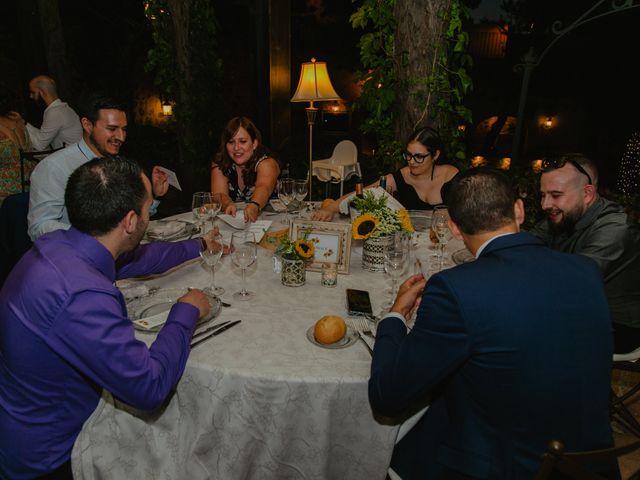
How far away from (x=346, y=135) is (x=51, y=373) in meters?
16.5

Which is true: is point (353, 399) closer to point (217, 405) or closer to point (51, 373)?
point (217, 405)

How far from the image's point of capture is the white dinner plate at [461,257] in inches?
85.3

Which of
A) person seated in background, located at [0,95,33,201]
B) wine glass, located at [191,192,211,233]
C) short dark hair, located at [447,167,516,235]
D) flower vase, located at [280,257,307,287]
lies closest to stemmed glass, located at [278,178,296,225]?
wine glass, located at [191,192,211,233]

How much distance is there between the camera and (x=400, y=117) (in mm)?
4480

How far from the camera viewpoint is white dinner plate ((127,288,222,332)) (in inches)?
60.7

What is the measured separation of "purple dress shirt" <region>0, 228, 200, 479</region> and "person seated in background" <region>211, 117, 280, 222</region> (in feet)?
6.69

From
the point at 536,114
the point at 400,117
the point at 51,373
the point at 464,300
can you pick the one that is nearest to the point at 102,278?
the point at 51,373

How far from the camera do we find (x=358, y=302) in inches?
67.3

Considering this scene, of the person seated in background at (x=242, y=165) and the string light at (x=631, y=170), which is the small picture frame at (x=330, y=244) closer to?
the person seated in background at (x=242, y=165)

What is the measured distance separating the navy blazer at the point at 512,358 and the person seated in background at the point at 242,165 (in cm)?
231

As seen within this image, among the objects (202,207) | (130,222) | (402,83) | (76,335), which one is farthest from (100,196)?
(402,83)

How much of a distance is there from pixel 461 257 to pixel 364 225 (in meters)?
0.54

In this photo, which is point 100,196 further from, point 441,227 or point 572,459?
point 441,227

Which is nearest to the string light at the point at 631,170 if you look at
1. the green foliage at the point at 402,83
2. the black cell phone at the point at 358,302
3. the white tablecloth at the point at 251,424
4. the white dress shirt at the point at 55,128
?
the green foliage at the point at 402,83
